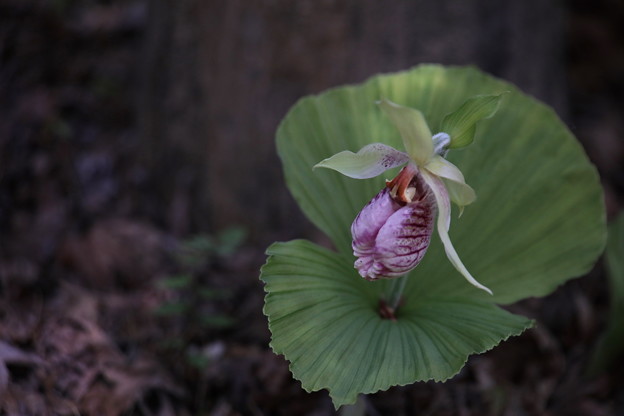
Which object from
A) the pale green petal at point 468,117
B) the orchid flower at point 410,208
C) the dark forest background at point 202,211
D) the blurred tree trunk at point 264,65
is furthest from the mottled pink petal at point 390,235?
the blurred tree trunk at point 264,65

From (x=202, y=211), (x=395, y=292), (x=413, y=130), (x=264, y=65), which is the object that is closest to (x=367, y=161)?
(x=413, y=130)

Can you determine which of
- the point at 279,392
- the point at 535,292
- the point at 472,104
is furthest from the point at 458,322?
A: the point at 279,392

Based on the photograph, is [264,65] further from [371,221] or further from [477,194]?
[371,221]

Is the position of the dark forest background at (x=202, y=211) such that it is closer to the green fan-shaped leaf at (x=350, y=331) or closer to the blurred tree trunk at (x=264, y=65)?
the blurred tree trunk at (x=264, y=65)

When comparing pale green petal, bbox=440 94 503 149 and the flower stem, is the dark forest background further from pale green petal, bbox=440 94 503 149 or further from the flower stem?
pale green petal, bbox=440 94 503 149

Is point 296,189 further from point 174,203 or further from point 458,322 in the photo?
point 174,203

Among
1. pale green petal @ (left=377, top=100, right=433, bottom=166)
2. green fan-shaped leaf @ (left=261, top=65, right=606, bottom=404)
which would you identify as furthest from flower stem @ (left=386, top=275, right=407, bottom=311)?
pale green petal @ (left=377, top=100, right=433, bottom=166)
